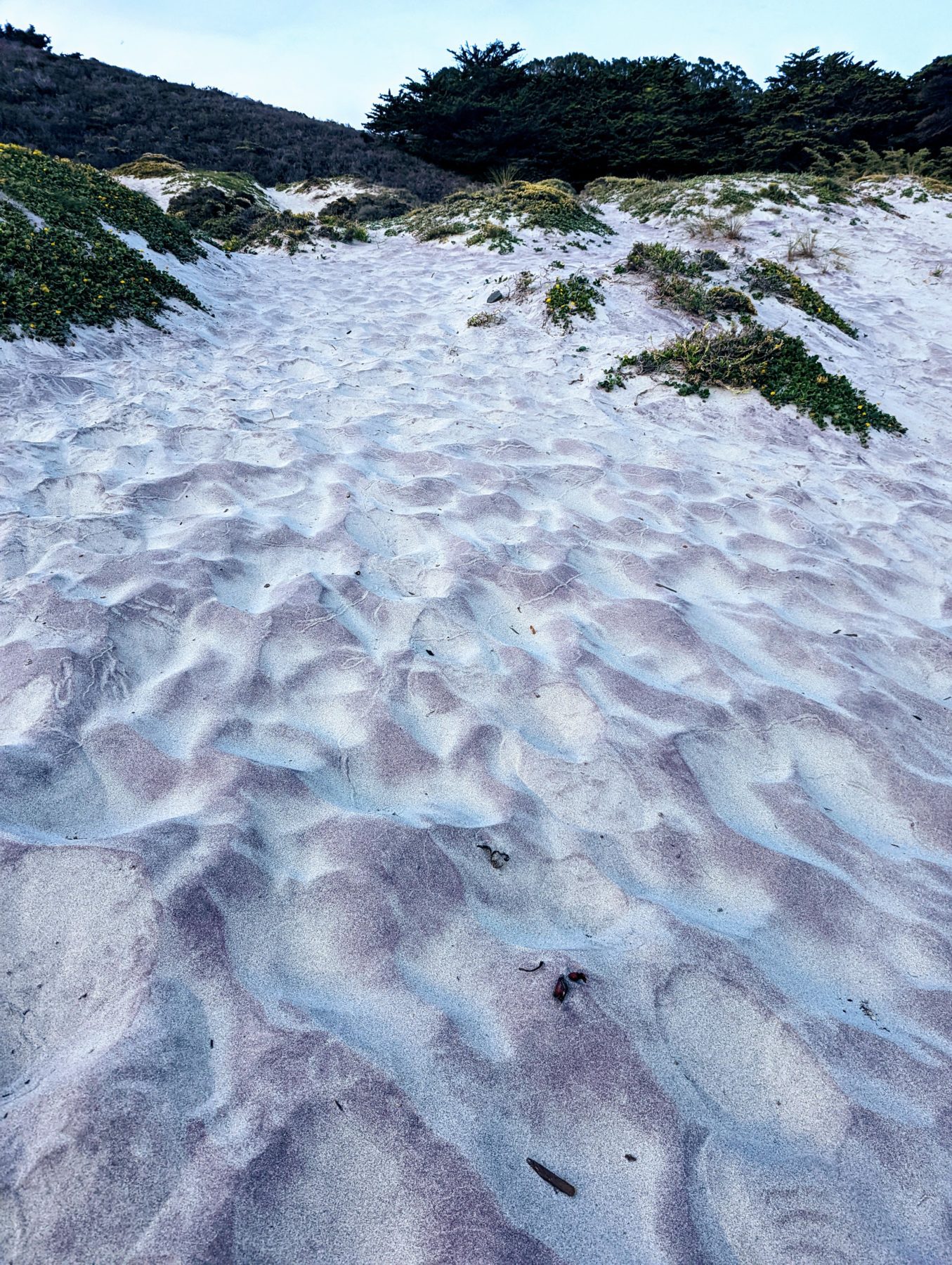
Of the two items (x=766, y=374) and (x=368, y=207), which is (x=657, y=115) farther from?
(x=766, y=374)

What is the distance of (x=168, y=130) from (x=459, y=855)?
25123mm

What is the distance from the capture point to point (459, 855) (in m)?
1.98

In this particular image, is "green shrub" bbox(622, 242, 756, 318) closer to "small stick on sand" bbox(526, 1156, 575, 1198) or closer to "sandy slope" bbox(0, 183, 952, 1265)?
"sandy slope" bbox(0, 183, 952, 1265)

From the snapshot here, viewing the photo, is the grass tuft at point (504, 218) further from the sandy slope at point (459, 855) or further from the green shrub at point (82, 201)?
the sandy slope at point (459, 855)

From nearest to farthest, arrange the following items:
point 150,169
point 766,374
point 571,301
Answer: point 766,374, point 571,301, point 150,169

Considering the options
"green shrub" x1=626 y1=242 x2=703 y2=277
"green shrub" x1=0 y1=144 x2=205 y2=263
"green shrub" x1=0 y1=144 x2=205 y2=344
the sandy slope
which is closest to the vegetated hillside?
"green shrub" x1=0 y1=144 x2=205 y2=263

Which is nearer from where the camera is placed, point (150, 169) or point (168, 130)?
point (150, 169)

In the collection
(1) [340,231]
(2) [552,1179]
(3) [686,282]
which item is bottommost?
(2) [552,1179]

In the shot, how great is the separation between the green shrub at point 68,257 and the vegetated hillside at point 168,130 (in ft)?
36.8

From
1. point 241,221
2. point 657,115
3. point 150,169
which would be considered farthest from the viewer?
point 657,115

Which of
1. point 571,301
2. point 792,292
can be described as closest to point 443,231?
point 571,301

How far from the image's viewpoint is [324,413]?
4973 mm

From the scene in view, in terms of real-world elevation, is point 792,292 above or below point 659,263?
below

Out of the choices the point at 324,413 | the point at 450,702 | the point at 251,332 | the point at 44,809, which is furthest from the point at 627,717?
the point at 251,332
